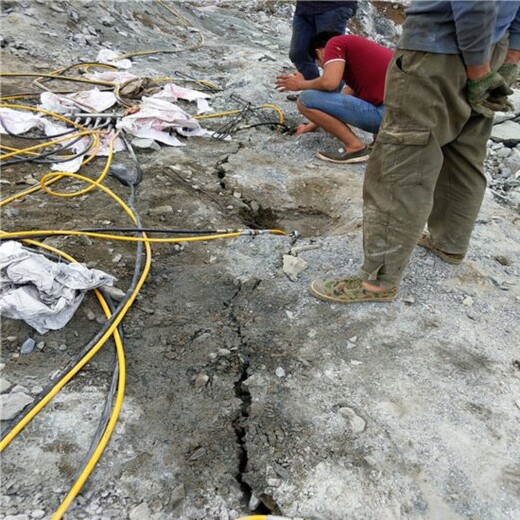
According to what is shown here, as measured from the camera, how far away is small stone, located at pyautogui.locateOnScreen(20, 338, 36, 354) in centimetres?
199

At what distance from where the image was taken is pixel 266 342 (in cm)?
217

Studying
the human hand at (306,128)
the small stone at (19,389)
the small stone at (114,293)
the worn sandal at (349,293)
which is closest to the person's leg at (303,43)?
the human hand at (306,128)

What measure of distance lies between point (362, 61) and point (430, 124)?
1.89 metres

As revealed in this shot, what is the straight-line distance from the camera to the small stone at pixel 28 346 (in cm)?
199

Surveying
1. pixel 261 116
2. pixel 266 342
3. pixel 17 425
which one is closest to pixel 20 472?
pixel 17 425

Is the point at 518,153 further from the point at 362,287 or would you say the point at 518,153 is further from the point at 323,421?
the point at 323,421

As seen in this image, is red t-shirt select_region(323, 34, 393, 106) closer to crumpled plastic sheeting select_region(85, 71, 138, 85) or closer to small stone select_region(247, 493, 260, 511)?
crumpled plastic sheeting select_region(85, 71, 138, 85)

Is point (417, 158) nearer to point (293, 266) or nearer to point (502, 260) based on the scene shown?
point (293, 266)

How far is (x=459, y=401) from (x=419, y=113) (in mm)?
1228

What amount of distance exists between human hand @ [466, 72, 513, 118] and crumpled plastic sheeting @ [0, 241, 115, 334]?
1894 millimetres

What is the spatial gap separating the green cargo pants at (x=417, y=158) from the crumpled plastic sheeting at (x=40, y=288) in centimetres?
141

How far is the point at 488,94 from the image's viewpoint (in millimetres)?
1938

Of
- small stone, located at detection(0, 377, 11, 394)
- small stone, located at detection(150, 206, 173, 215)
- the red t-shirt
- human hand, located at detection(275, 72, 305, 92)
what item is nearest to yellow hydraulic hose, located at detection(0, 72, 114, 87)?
human hand, located at detection(275, 72, 305, 92)

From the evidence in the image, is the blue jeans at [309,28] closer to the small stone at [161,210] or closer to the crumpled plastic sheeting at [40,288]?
the small stone at [161,210]
